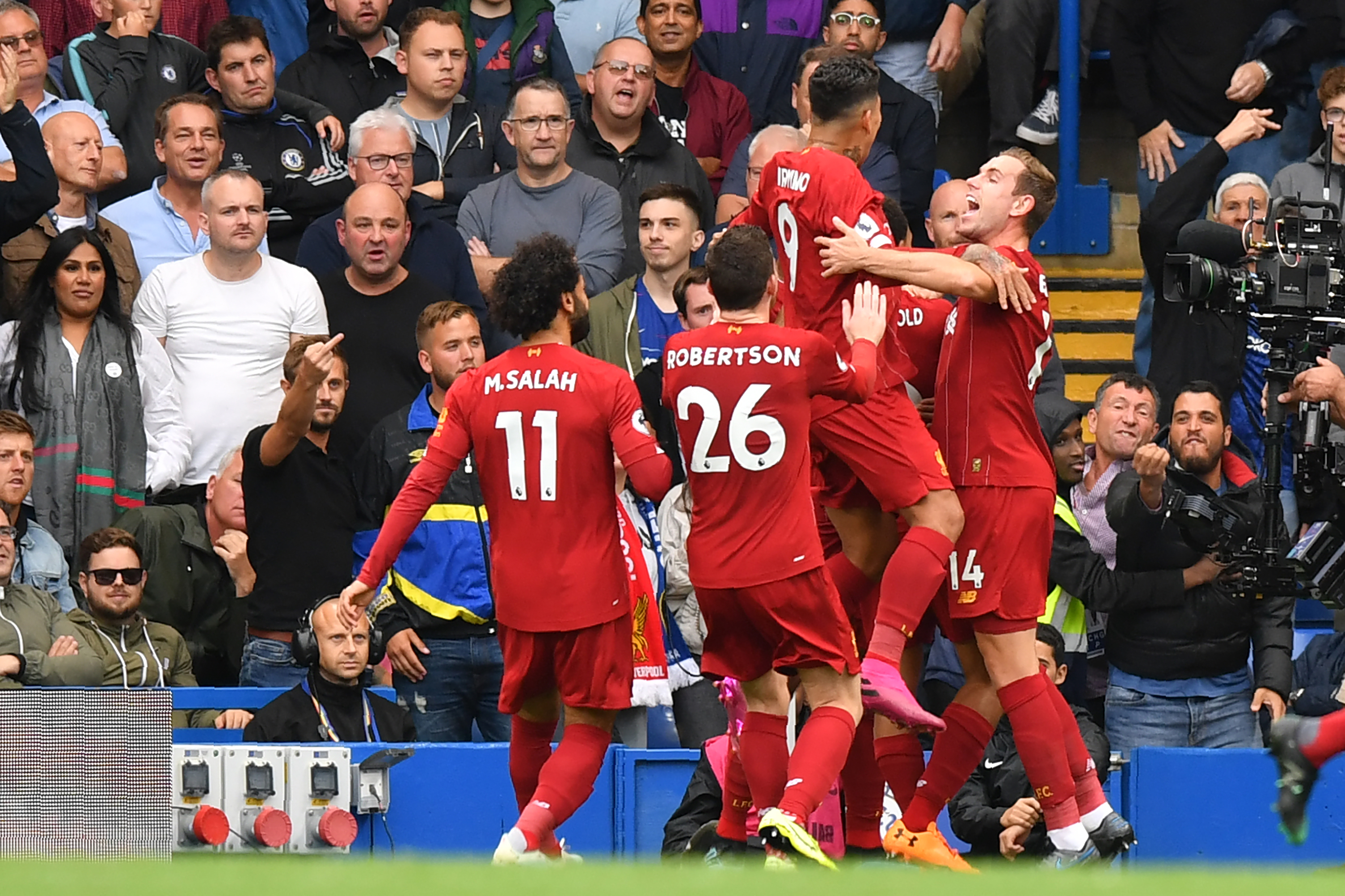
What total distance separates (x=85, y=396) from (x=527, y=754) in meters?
3.50

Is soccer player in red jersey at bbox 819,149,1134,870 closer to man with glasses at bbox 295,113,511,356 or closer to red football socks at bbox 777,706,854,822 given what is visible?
red football socks at bbox 777,706,854,822

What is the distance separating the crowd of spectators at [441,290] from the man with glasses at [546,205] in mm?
21

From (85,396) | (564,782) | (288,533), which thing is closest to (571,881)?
(564,782)

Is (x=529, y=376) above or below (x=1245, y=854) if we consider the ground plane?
above

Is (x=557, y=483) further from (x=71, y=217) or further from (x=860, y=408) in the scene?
(x=71, y=217)

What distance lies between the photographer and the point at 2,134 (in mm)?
9281

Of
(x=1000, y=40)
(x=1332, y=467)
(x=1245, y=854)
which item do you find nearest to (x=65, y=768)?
(x=1245, y=854)

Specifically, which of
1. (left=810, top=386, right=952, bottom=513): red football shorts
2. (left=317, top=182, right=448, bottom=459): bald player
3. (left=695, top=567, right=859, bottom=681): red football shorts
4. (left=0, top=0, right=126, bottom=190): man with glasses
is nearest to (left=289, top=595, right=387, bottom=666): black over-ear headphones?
(left=317, top=182, right=448, bottom=459): bald player

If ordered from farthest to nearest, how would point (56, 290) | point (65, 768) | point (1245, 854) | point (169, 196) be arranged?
point (169, 196), point (56, 290), point (1245, 854), point (65, 768)

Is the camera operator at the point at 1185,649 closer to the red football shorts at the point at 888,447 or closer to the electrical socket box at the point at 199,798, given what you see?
the red football shorts at the point at 888,447

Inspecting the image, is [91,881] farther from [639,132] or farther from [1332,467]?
[639,132]

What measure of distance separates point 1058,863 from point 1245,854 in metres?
1.07

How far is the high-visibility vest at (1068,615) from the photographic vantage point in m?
9.02

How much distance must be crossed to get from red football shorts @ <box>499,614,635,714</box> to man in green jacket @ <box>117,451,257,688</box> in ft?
8.59
